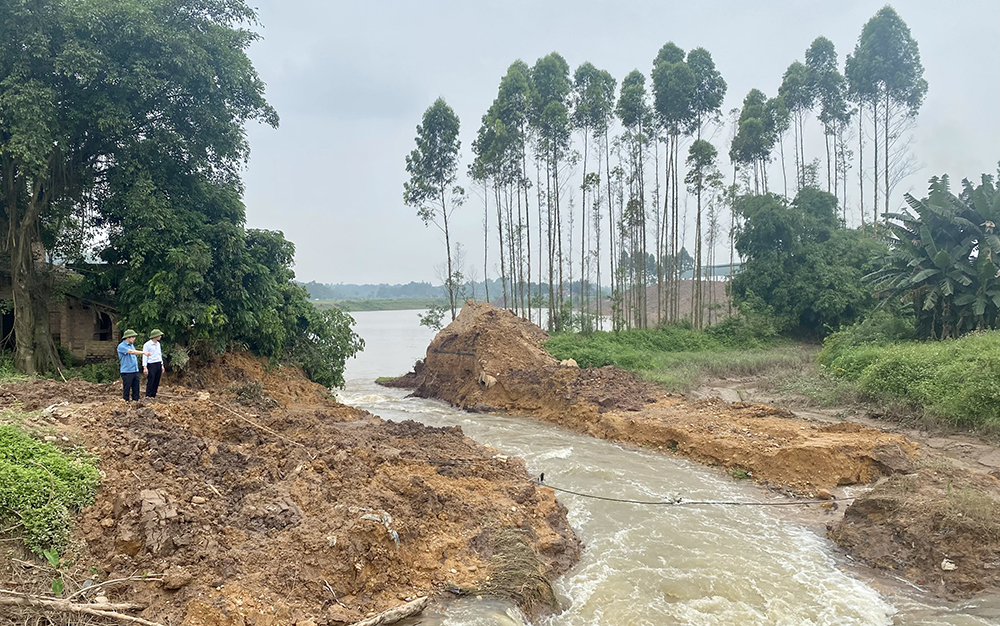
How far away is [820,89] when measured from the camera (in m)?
30.5

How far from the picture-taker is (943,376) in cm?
1132

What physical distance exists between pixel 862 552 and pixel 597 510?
3.58m

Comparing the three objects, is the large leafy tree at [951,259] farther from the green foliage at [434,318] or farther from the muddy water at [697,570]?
the green foliage at [434,318]

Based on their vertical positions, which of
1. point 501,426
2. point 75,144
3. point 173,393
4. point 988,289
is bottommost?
point 501,426

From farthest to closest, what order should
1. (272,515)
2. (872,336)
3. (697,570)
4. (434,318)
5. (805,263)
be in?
(434,318)
(805,263)
(872,336)
(697,570)
(272,515)

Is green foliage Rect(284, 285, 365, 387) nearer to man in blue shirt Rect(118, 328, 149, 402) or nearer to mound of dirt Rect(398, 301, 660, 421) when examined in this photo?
mound of dirt Rect(398, 301, 660, 421)

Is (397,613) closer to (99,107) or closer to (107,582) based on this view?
(107,582)

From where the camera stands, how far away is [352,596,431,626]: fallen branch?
4.59 metres

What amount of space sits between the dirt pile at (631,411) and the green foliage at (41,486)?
10400 millimetres

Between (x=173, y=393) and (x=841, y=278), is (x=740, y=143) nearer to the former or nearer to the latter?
(x=841, y=278)

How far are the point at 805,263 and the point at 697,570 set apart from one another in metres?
24.2

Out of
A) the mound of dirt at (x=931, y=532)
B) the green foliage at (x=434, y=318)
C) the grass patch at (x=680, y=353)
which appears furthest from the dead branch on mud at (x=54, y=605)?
the green foliage at (x=434, y=318)

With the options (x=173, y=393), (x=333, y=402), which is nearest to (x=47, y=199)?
(x=173, y=393)

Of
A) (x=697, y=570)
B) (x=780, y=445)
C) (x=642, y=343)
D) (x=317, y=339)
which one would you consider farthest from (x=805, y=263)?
(x=697, y=570)
